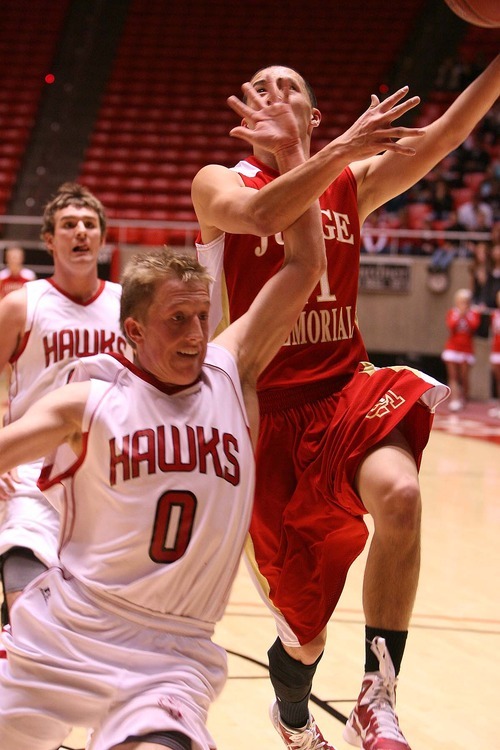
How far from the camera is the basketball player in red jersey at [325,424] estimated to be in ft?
10.2

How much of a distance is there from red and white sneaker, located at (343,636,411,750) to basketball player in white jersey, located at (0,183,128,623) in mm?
1507

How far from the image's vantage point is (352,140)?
2.84 metres

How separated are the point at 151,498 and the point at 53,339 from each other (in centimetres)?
212

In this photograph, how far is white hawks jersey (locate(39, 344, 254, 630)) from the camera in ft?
8.43

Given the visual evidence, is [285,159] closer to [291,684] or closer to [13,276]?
[291,684]

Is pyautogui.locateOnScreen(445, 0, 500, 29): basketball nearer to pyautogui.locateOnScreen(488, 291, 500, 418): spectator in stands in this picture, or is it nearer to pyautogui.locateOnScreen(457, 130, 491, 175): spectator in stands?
pyautogui.locateOnScreen(488, 291, 500, 418): spectator in stands

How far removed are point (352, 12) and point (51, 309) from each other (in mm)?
17932

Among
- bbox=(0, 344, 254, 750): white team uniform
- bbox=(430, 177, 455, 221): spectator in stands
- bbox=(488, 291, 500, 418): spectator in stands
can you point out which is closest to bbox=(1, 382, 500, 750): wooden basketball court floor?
bbox=(0, 344, 254, 750): white team uniform

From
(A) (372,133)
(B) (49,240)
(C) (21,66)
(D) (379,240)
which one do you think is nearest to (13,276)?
(D) (379,240)

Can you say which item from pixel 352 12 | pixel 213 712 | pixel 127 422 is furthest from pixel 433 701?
pixel 352 12

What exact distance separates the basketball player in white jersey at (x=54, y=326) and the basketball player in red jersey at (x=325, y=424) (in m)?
1.04

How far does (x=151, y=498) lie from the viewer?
2.57 m

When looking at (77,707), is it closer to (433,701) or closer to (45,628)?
(45,628)

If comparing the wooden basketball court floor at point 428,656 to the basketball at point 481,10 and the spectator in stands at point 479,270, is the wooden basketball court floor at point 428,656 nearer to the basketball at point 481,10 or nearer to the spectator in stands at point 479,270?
the basketball at point 481,10
